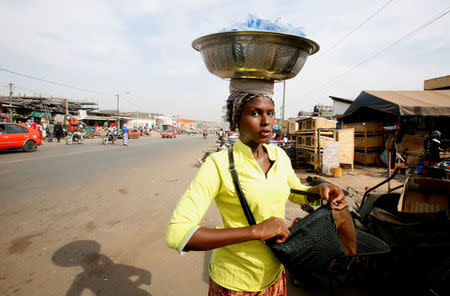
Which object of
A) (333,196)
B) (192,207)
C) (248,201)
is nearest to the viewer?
(192,207)

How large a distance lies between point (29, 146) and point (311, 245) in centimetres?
1525

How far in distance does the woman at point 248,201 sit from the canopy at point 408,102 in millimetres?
6382

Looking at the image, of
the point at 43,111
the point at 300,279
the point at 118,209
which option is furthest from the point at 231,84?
the point at 43,111

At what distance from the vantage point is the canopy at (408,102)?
6.09 metres

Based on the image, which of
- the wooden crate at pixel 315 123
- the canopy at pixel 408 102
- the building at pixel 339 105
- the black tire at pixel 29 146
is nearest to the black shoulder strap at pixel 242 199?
the canopy at pixel 408 102

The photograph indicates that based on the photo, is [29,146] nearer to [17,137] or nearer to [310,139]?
[17,137]

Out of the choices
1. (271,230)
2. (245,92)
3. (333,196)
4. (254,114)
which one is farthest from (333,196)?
(245,92)

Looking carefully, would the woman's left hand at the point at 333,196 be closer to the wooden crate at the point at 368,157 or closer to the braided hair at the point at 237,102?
the braided hair at the point at 237,102

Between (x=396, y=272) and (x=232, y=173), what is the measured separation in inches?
84.5

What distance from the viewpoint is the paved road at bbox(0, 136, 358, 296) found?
255 centimetres

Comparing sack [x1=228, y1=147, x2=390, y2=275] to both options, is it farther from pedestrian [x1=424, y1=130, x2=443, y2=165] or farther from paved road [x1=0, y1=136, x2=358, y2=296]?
pedestrian [x1=424, y1=130, x2=443, y2=165]

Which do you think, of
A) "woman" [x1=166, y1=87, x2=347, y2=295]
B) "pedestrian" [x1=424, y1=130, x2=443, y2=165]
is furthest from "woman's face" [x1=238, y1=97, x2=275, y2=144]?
"pedestrian" [x1=424, y1=130, x2=443, y2=165]

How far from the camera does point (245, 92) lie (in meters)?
1.23

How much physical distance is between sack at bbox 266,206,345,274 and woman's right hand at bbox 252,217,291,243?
4 cm
